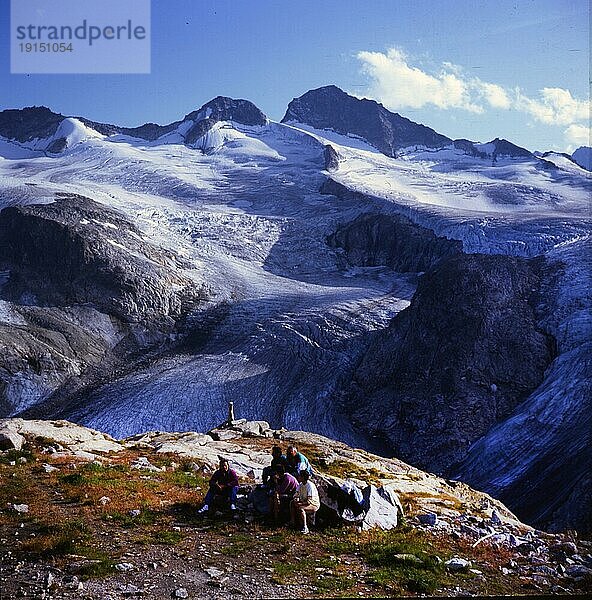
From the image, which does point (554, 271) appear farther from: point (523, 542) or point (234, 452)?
point (523, 542)

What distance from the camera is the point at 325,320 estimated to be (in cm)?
6494

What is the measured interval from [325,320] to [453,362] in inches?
667

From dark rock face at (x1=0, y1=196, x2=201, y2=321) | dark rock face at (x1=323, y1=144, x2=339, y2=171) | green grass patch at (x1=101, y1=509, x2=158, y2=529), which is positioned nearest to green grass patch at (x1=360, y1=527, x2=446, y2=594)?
green grass patch at (x1=101, y1=509, x2=158, y2=529)

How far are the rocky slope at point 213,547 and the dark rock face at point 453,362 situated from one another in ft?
88.7

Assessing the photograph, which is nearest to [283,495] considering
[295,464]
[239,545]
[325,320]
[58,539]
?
[295,464]

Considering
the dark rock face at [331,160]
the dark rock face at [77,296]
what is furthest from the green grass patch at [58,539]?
the dark rock face at [331,160]

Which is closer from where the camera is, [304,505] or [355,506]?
[304,505]

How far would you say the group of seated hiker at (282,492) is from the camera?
15.5m

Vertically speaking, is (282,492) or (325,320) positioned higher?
(325,320)

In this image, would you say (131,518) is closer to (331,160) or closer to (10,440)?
(10,440)

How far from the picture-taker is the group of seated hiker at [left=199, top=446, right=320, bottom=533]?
15.5 m

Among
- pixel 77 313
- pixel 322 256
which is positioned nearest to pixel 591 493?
pixel 77 313

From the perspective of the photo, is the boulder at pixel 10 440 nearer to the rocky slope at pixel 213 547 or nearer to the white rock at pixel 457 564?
the rocky slope at pixel 213 547

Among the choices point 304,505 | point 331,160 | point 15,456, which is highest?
point 331,160
